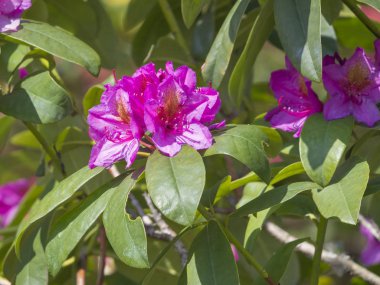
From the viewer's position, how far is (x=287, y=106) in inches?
47.6

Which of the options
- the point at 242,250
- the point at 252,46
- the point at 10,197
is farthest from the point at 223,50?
the point at 10,197

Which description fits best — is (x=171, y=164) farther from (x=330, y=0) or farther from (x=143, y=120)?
(x=330, y=0)

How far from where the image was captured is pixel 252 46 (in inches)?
45.8

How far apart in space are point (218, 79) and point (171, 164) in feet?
0.62

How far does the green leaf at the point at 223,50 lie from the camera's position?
44.4 inches

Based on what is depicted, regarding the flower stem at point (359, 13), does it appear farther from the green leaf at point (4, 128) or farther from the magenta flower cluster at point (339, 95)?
the green leaf at point (4, 128)

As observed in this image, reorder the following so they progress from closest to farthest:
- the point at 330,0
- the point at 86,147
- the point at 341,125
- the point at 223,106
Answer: the point at 341,125
the point at 330,0
the point at 86,147
the point at 223,106

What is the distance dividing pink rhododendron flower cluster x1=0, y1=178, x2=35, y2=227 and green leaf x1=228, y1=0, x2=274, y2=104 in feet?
3.42

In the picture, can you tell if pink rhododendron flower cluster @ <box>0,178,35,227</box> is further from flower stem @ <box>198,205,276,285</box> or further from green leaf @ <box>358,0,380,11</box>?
green leaf @ <box>358,0,380,11</box>

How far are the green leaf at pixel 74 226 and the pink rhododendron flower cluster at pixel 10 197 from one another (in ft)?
3.21

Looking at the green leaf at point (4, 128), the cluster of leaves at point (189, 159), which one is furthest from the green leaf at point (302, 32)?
the green leaf at point (4, 128)

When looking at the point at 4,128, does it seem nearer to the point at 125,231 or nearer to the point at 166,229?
the point at 166,229

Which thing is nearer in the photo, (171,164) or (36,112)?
(171,164)

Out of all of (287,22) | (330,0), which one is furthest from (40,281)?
(330,0)
